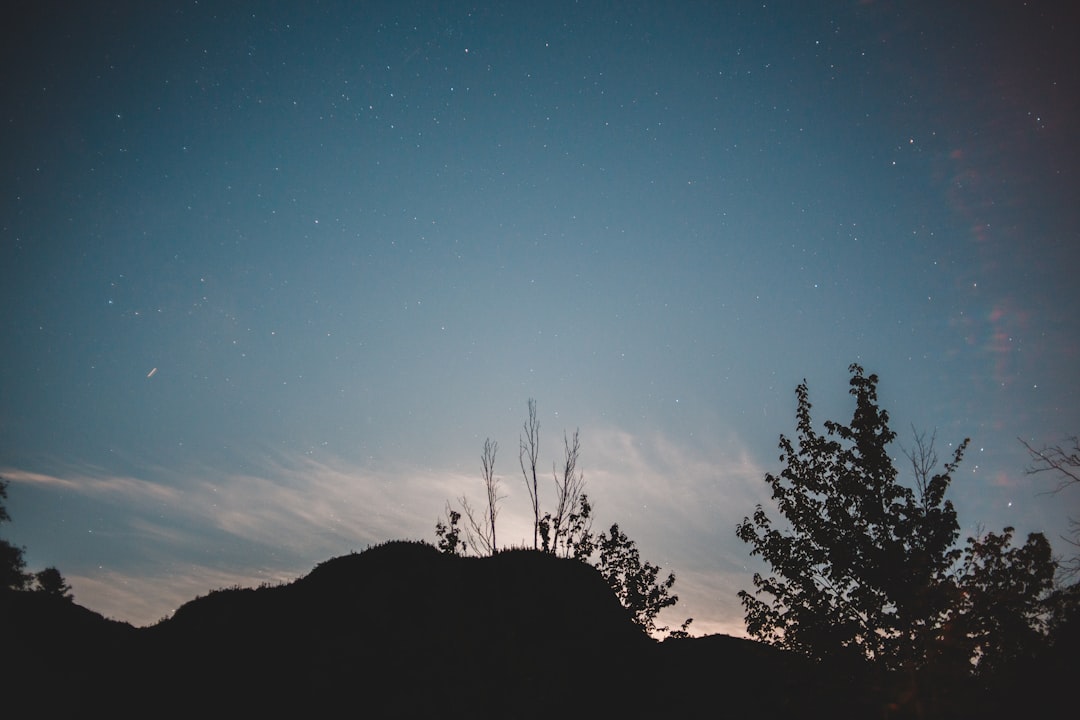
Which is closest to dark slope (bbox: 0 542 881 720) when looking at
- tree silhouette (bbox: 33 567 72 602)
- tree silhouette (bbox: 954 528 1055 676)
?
tree silhouette (bbox: 954 528 1055 676)

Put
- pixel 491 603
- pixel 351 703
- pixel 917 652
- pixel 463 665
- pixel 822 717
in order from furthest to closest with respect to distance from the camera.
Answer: pixel 491 603 → pixel 463 665 → pixel 351 703 → pixel 822 717 → pixel 917 652

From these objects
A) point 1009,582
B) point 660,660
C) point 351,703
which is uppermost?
point 1009,582

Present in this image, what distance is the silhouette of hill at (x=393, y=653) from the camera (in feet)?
68.4

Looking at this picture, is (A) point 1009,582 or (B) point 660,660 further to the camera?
(B) point 660,660

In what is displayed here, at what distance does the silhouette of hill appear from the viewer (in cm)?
2084

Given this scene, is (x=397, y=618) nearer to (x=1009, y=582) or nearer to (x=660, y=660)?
(x=660, y=660)

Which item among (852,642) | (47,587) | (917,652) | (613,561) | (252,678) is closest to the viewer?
(917,652)

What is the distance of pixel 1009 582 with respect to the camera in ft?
43.1

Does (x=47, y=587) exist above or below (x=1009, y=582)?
below

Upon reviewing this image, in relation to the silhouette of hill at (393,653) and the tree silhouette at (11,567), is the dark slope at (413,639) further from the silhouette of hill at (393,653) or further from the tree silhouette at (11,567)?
the tree silhouette at (11,567)

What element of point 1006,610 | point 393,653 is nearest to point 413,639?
point 393,653

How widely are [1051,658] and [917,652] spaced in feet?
11.6

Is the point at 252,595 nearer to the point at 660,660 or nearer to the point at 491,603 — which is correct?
the point at 491,603

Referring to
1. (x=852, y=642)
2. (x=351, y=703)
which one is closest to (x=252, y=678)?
(x=351, y=703)
